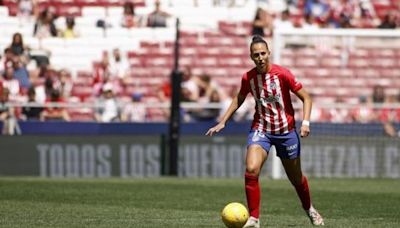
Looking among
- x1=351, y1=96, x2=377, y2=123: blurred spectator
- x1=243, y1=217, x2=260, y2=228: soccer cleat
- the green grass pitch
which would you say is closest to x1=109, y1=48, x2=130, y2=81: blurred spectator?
the green grass pitch

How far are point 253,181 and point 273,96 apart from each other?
104 centimetres

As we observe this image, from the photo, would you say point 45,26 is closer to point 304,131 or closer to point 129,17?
point 129,17

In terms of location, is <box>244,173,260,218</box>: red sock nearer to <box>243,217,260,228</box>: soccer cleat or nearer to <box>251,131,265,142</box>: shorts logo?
<box>243,217,260,228</box>: soccer cleat

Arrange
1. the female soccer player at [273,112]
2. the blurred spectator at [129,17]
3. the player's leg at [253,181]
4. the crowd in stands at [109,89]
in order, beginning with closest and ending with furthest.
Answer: the player's leg at [253,181]
the female soccer player at [273,112]
the crowd in stands at [109,89]
the blurred spectator at [129,17]

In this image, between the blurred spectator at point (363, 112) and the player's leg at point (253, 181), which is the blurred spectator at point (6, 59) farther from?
the player's leg at point (253, 181)

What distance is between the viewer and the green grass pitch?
1316 cm

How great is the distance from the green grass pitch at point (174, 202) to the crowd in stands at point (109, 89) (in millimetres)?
2741

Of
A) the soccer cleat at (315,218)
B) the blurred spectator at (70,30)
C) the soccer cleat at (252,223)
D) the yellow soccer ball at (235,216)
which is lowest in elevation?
the soccer cleat at (315,218)

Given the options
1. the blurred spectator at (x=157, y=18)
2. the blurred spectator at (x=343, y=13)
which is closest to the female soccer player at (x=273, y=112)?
the blurred spectator at (x=157, y=18)

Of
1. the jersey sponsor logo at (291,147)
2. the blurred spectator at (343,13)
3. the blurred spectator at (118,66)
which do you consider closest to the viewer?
the jersey sponsor logo at (291,147)

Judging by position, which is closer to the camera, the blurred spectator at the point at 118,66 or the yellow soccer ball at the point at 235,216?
the yellow soccer ball at the point at 235,216

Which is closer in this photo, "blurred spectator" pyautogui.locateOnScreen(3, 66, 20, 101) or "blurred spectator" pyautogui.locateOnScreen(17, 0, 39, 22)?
"blurred spectator" pyautogui.locateOnScreen(3, 66, 20, 101)

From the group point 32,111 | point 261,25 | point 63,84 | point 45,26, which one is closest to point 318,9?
point 261,25

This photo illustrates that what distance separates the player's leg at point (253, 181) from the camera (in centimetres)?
1229
